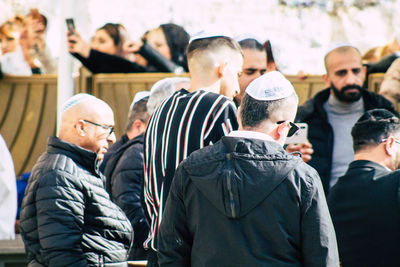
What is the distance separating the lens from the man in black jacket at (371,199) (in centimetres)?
350

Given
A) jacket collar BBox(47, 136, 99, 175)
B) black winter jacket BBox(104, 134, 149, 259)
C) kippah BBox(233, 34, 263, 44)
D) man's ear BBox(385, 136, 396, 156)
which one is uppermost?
kippah BBox(233, 34, 263, 44)

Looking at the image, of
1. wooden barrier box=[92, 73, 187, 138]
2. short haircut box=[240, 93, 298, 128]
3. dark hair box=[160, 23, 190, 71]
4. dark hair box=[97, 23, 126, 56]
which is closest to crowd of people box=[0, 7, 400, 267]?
short haircut box=[240, 93, 298, 128]

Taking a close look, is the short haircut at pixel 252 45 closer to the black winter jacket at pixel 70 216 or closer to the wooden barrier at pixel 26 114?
the black winter jacket at pixel 70 216

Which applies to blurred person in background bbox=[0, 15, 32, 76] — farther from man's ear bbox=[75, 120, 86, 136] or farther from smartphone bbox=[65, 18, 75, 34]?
man's ear bbox=[75, 120, 86, 136]

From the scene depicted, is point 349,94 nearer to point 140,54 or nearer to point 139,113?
point 139,113

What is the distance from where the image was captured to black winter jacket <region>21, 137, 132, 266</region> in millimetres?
3404

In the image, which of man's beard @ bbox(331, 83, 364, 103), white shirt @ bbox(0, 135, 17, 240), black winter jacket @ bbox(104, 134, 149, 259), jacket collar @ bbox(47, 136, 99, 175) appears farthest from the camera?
white shirt @ bbox(0, 135, 17, 240)

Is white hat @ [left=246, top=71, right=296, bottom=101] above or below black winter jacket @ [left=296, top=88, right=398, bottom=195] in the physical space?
above

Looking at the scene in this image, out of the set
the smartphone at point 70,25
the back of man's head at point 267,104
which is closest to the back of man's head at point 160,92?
the smartphone at point 70,25

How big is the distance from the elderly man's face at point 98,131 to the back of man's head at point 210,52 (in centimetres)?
69

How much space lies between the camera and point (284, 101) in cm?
268

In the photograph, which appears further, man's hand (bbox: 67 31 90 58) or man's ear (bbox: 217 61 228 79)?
man's hand (bbox: 67 31 90 58)

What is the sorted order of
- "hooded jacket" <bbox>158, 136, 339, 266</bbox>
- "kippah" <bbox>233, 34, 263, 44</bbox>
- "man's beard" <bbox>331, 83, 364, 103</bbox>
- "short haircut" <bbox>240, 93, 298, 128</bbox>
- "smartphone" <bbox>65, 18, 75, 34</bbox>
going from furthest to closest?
"smartphone" <bbox>65, 18, 75, 34</bbox> < "man's beard" <bbox>331, 83, 364, 103</bbox> < "kippah" <bbox>233, 34, 263, 44</bbox> < "short haircut" <bbox>240, 93, 298, 128</bbox> < "hooded jacket" <bbox>158, 136, 339, 266</bbox>

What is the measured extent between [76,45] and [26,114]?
101 centimetres
